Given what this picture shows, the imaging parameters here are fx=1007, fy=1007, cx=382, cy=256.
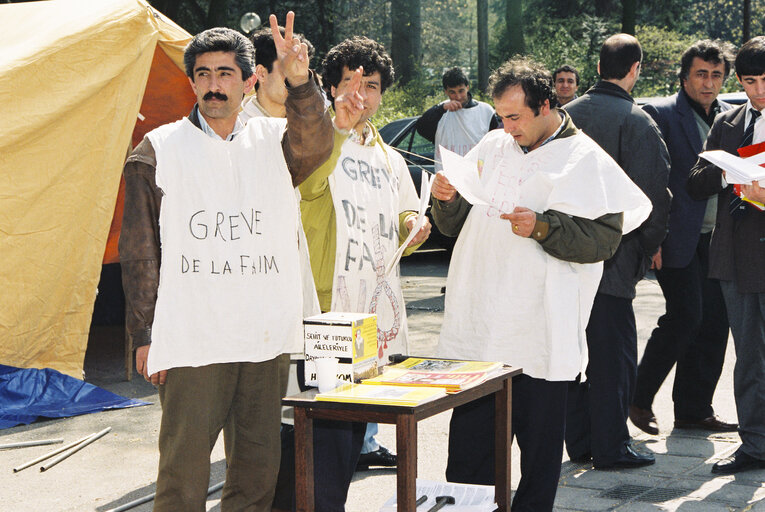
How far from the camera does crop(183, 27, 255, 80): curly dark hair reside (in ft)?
11.5

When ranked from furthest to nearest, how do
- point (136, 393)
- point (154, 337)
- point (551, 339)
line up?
point (136, 393) < point (551, 339) < point (154, 337)

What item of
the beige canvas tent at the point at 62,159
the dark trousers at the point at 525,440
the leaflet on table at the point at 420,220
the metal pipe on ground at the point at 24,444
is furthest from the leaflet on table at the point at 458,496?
the beige canvas tent at the point at 62,159

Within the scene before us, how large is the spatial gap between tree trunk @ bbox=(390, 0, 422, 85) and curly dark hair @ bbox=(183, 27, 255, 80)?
25.4 meters

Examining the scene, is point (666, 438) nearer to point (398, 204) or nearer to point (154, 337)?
point (398, 204)

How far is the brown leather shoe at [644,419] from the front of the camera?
548cm

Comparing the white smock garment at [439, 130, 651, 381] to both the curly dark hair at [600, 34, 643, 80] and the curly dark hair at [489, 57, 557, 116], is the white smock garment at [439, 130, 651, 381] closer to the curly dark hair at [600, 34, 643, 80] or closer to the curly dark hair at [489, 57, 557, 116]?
the curly dark hair at [489, 57, 557, 116]

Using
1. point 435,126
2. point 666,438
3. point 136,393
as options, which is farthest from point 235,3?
point 666,438

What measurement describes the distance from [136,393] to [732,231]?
3.83 metres

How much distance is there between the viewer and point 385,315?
4.01 metres

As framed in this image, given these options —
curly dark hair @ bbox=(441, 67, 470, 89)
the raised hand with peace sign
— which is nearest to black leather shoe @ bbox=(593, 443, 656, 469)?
the raised hand with peace sign

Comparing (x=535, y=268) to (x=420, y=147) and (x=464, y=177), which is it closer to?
(x=464, y=177)

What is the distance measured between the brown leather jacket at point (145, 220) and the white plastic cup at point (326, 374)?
655 millimetres

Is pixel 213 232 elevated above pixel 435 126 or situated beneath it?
situated beneath

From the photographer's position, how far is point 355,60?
4.01 m
